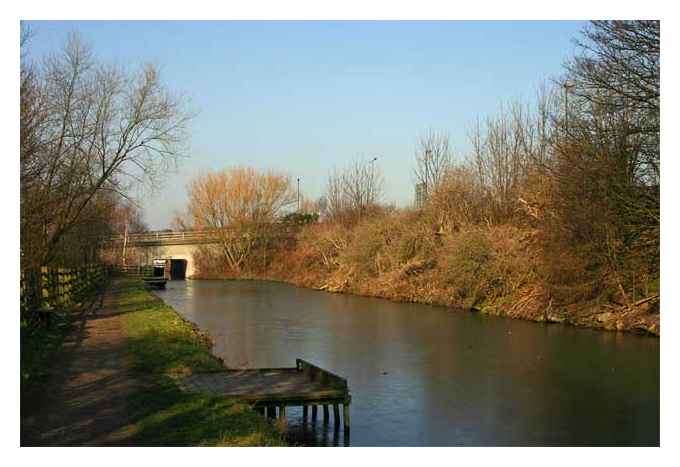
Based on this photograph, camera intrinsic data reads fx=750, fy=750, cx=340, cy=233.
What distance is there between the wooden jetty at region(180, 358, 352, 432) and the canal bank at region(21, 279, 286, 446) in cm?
53

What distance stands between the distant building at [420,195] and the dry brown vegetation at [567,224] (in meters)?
1.05

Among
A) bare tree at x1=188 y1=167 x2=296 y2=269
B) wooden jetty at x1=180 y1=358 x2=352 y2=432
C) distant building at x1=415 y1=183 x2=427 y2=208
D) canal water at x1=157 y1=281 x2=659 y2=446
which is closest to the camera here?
wooden jetty at x1=180 y1=358 x2=352 y2=432

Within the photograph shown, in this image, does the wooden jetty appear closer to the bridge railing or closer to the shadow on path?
the shadow on path

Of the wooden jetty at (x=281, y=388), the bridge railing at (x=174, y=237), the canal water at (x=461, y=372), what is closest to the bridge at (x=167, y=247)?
the bridge railing at (x=174, y=237)

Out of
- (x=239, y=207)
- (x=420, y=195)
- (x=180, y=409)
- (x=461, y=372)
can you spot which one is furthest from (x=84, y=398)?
(x=239, y=207)

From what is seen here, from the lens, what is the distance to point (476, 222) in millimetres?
34844

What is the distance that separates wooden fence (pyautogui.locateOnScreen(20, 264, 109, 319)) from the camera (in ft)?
51.8

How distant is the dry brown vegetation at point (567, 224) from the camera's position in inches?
818

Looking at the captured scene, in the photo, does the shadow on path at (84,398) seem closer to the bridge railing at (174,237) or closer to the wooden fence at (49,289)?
the wooden fence at (49,289)

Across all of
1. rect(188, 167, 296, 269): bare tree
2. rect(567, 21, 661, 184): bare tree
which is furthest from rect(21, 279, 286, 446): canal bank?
rect(188, 167, 296, 269): bare tree

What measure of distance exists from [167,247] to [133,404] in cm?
5836

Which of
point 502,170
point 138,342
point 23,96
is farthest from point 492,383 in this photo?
point 502,170

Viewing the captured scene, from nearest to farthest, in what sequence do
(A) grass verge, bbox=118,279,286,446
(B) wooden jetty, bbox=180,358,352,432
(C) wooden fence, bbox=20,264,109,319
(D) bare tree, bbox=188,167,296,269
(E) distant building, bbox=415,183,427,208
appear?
(A) grass verge, bbox=118,279,286,446 → (B) wooden jetty, bbox=180,358,352,432 → (C) wooden fence, bbox=20,264,109,319 → (E) distant building, bbox=415,183,427,208 → (D) bare tree, bbox=188,167,296,269

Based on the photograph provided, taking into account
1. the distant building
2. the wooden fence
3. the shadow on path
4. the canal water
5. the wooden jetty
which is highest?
the distant building
